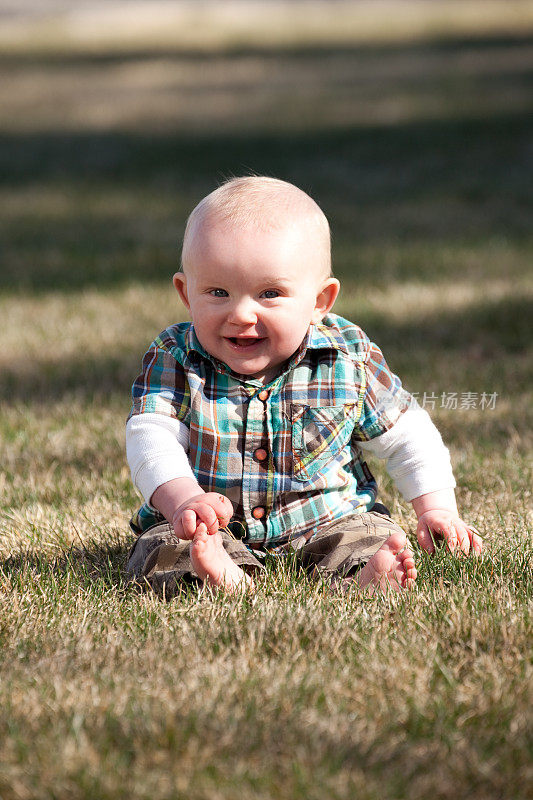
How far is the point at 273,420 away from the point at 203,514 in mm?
478

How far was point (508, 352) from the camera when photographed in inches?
230

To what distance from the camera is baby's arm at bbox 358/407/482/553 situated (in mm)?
2938

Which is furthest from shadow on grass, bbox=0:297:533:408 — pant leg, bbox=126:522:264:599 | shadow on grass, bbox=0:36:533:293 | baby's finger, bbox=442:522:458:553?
baby's finger, bbox=442:522:458:553

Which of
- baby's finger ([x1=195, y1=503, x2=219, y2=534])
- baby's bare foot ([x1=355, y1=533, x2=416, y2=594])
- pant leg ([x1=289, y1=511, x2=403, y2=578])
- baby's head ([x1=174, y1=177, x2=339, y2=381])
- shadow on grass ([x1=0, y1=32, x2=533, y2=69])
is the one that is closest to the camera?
baby's finger ([x1=195, y1=503, x2=219, y2=534])

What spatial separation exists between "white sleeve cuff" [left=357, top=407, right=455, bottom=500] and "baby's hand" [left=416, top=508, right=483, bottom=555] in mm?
79

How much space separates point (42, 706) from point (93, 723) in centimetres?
13

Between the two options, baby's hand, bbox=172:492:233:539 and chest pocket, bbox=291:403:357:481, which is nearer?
baby's hand, bbox=172:492:233:539

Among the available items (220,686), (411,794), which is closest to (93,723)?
(220,686)

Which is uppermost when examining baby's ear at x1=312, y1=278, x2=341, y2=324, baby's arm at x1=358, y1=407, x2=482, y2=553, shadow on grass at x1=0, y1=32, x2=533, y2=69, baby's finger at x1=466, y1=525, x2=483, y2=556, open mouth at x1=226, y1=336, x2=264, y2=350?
A: shadow on grass at x1=0, y1=32, x2=533, y2=69

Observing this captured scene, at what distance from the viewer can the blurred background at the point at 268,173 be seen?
17.5 ft

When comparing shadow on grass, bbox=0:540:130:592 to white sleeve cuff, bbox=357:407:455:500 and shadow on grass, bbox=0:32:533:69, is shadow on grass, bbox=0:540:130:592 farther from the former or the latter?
shadow on grass, bbox=0:32:533:69

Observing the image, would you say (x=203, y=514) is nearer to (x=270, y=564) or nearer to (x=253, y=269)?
(x=270, y=564)

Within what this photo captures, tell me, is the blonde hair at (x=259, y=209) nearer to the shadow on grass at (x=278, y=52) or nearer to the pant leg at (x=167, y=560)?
the pant leg at (x=167, y=560)

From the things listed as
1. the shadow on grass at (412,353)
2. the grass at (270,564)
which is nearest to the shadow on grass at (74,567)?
the grass at (270,564)
